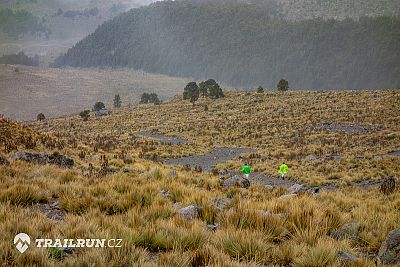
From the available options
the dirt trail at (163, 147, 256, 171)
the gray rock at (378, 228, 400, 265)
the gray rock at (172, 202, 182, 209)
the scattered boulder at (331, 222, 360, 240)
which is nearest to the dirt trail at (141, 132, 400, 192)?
the dirt trail at (163, 147, 256, 171)

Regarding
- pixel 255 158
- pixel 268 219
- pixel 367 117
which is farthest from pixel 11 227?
pixel 367 117

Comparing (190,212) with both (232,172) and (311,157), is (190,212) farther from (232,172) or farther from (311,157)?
(311,157)

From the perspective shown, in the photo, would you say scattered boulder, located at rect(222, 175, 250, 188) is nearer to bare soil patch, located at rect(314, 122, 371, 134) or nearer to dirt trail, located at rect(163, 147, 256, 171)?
dirt trail, located at rect(163, 147, 256, 171)

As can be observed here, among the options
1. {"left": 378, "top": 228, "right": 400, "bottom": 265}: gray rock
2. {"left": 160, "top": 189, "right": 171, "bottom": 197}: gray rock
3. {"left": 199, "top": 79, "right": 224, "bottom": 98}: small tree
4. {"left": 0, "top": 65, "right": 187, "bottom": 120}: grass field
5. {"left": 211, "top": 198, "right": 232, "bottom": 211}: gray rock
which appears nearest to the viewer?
{"left": 378, "top": 228, "right": 400, "bottom": 265}: gray rock

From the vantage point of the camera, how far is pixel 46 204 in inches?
271

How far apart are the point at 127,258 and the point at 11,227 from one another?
69.0 inches

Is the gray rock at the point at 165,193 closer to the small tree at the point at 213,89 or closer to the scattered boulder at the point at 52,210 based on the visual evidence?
the scattered boulder at the point at 52,210

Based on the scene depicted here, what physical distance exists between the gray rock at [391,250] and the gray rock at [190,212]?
118 inches

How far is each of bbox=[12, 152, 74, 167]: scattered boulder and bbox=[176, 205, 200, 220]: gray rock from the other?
746 cm

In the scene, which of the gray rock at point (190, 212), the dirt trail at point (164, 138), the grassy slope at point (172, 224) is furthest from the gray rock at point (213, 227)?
the dirt trail at point (164, 138)

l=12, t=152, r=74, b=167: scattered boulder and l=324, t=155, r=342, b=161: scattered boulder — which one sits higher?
l=12, t=152, r=74, b=167: scattered boulder

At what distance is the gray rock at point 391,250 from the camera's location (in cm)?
476

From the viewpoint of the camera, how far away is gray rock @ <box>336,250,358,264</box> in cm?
458

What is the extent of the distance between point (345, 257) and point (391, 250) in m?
0.72
